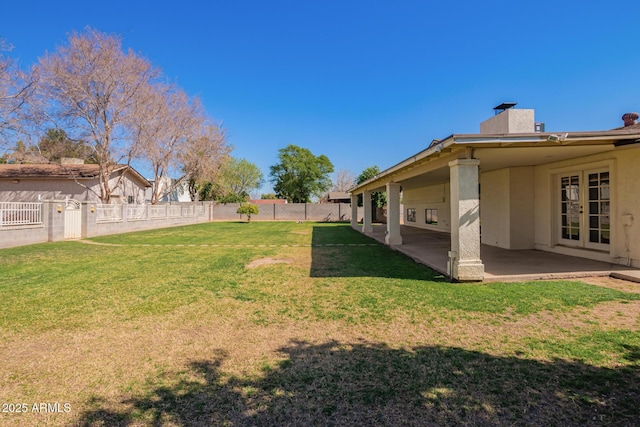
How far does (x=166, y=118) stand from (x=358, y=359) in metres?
25.4

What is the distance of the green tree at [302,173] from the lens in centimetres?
4757

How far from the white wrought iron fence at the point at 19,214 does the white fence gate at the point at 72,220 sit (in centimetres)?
139

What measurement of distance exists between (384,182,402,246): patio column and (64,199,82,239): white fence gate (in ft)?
44.7

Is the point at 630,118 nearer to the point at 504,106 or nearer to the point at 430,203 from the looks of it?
the point at 504,106

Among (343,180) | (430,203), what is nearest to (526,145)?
(430,203)

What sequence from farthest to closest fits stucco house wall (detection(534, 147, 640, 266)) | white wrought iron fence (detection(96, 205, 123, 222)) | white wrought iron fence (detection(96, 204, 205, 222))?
white wrought iron fence (detection(96, 204, 205, 222)) → white wrought iron fence (detection(96, 205, 123, 222)) → stucco house wall (detection(534, 147, 640, 266))

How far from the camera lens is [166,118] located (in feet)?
78.8

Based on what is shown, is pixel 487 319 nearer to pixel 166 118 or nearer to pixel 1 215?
pixel 1 215

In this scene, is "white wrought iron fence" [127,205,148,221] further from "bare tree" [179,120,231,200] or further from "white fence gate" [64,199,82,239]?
"bare tree" [179,120,231,200]

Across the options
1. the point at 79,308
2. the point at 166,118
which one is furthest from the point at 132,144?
the point at 79,308

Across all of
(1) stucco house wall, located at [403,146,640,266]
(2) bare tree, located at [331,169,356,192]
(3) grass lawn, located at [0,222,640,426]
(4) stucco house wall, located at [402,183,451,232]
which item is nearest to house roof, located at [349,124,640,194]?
(1) stucco house wall, located at [403,146,640,266]

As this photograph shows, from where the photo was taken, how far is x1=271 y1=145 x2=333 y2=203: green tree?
47569mm

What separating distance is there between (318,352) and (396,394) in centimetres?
97

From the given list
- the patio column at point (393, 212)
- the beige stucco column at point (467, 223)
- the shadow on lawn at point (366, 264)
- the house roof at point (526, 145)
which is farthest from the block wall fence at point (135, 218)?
the beige stucco column at point (467, 223)
